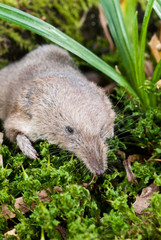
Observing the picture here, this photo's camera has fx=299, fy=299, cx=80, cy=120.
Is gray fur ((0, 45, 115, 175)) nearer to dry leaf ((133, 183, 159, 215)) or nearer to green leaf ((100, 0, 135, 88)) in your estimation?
dry leaf ((133, 183, 159, 215))

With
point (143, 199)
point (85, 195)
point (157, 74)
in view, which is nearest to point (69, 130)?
point (85, 195)

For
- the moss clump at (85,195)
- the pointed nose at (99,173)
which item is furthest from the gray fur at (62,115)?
the moss clump at (85,195)

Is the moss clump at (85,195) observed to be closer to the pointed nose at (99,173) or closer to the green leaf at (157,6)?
the pointed nose at (99,173)

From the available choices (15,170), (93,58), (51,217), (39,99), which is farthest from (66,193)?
(93,58)

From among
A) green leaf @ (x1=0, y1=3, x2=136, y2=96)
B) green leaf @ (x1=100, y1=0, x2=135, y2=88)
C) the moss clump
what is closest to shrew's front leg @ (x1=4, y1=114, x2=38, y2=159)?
the moss clump

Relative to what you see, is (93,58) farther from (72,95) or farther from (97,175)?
(97,175)
